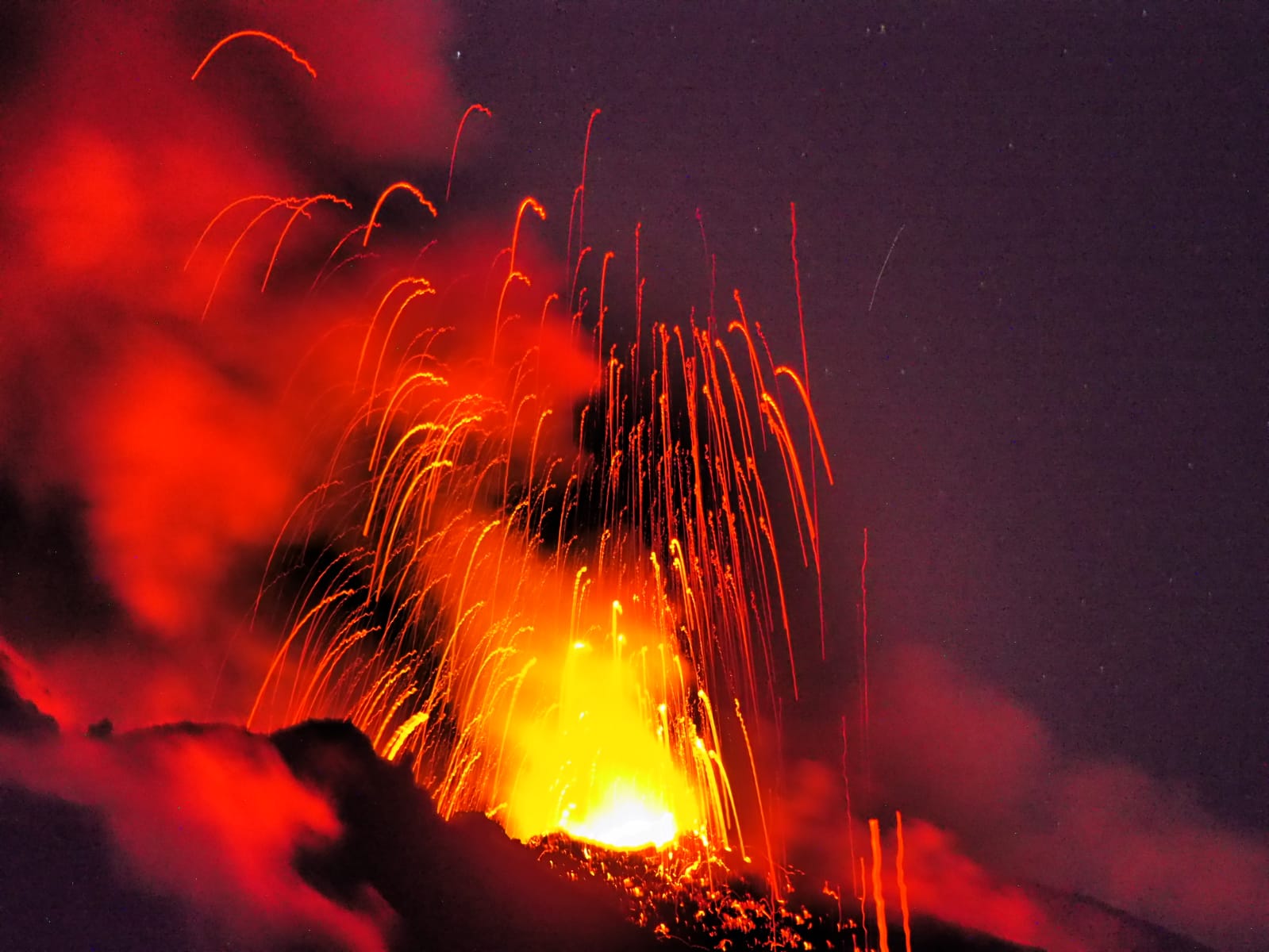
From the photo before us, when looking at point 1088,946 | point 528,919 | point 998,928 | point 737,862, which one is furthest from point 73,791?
point 737,862

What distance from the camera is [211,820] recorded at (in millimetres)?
11430

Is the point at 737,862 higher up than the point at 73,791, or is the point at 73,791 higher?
the point at 737,862

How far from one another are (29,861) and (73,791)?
102 centimetres

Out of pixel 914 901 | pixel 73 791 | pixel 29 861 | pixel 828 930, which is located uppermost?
pixel 914 901

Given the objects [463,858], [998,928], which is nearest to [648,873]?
[998,928]

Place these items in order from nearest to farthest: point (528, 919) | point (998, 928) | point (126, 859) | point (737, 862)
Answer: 1. point (126, 859)
2. point (528, 919)
3. point (998, 928)
4. point (737, 862)

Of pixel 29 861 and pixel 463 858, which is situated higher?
pixel 463 858

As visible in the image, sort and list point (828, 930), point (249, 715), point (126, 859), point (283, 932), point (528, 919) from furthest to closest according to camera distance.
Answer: point (828, 930)
point (528, 919)
point (249, 715)
point (283, 932)
point (126, 859)

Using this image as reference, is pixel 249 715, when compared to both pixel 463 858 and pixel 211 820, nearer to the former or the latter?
pixel 211 820

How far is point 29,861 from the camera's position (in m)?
9.35

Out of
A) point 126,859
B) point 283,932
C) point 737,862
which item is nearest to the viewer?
point 126,859

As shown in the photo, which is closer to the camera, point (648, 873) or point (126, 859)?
point (126, 859)

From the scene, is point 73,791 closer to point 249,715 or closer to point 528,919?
point 249,715

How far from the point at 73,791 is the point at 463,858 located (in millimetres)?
12275
